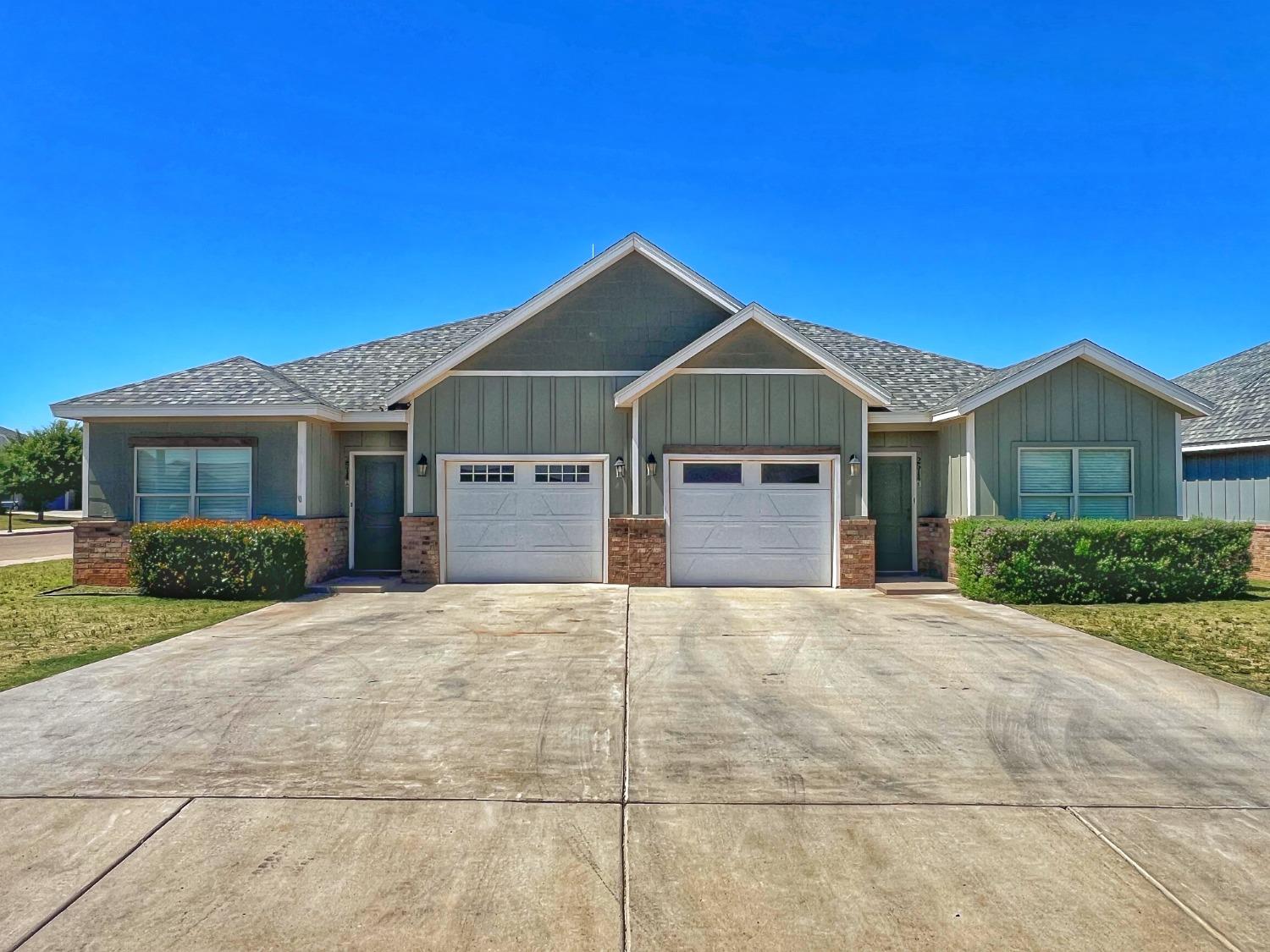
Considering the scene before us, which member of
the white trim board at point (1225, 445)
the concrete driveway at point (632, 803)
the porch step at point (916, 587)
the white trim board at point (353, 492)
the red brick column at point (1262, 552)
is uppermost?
the white trim board at point (1225, 445)

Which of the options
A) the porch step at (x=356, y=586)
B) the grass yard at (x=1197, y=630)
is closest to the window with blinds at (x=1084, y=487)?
the grass yard at (x=1197, y=630)

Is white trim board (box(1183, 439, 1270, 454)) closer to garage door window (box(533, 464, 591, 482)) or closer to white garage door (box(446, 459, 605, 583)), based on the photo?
white garage door (box(446, 459, 605, 583))

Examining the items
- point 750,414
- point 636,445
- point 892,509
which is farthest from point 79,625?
point 892,509

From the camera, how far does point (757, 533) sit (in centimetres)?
1300

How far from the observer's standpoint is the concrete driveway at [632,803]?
315 centimetres

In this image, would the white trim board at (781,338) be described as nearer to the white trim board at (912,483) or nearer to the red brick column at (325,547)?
the white trim board at (912,483)

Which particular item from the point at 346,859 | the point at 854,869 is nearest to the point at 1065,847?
the point at 854,869

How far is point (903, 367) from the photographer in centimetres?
1619

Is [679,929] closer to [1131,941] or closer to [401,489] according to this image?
[1131,941]

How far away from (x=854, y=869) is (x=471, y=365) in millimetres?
11203

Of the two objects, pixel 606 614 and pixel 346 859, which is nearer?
pixel 346 859

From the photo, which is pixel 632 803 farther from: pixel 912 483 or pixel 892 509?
pixel 912 483

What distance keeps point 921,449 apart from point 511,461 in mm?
7518

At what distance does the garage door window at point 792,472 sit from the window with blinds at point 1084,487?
3.38 meters
